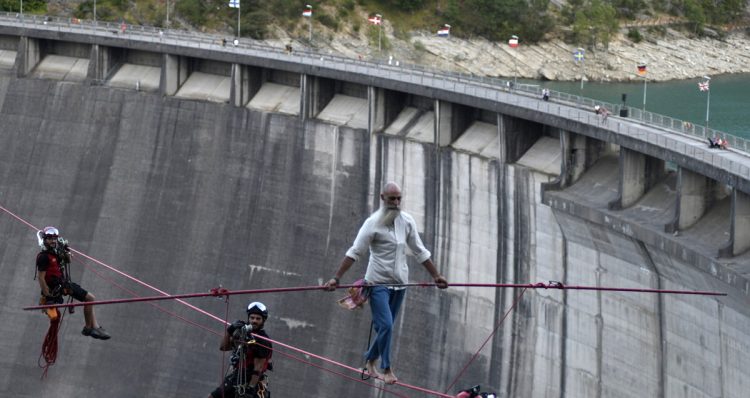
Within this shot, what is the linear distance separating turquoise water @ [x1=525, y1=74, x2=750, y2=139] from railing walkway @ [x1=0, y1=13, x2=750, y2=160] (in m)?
15.2

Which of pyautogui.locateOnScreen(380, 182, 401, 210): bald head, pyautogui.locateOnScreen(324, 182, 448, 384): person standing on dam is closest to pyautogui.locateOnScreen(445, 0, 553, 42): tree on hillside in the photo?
pyautogui.locateOnScreen(324, 182, 448, 384): person standing on dam

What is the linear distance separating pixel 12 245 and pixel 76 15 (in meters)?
47.2

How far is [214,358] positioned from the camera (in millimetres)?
41812

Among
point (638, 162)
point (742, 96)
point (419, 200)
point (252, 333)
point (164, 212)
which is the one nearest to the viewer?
point (252, 333)

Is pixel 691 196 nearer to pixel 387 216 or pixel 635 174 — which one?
pixel 635 174

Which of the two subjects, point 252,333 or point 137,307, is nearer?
point 252,333

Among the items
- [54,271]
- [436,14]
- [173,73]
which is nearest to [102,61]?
[173,73]

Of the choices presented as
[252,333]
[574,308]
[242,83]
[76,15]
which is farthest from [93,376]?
[76,15]

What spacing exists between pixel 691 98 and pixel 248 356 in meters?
62.2

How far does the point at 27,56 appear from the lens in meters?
52.4

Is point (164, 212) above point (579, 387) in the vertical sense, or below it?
above

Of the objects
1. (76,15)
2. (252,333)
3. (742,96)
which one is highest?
(76,15)

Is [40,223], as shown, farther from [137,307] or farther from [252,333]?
[252,333]

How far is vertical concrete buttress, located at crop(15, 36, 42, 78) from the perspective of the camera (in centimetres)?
5203
